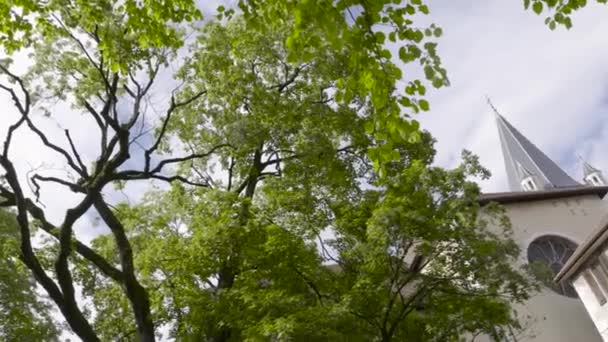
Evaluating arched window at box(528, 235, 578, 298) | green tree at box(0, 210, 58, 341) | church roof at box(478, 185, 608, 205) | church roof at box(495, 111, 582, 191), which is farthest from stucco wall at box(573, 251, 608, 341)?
green tree at box(0, 210, 58, 341)

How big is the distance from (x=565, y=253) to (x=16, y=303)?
2244 cm

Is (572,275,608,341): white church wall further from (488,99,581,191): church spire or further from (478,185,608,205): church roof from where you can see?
(488,99,581,191): church spire

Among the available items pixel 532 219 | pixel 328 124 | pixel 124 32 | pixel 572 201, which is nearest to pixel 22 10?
pixel 124 32

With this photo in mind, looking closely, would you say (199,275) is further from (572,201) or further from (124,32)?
(572,201)

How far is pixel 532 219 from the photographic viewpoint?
22.2 meters

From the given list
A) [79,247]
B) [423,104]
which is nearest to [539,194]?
[79,247]

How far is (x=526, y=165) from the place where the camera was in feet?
115

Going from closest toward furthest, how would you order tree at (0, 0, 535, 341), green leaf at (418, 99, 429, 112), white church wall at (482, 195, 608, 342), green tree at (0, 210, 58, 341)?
1. green leaf at (418, 99, 429, 112)
2. tree at (0, 0, 535, 341)
3. green tree at (0, 210, 58, 341)
4. white church wall at (482, 195, 608, 342)

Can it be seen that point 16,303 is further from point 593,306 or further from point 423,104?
point 593,306

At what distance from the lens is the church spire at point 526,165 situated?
3309cm

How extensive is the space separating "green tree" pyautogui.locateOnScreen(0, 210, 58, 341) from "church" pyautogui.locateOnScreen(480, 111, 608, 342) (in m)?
15.1

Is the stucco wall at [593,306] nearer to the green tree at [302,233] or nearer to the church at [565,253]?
the church at [565,253]

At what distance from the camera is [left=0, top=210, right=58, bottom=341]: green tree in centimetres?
1243

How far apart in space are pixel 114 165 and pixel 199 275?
9.57 feet
